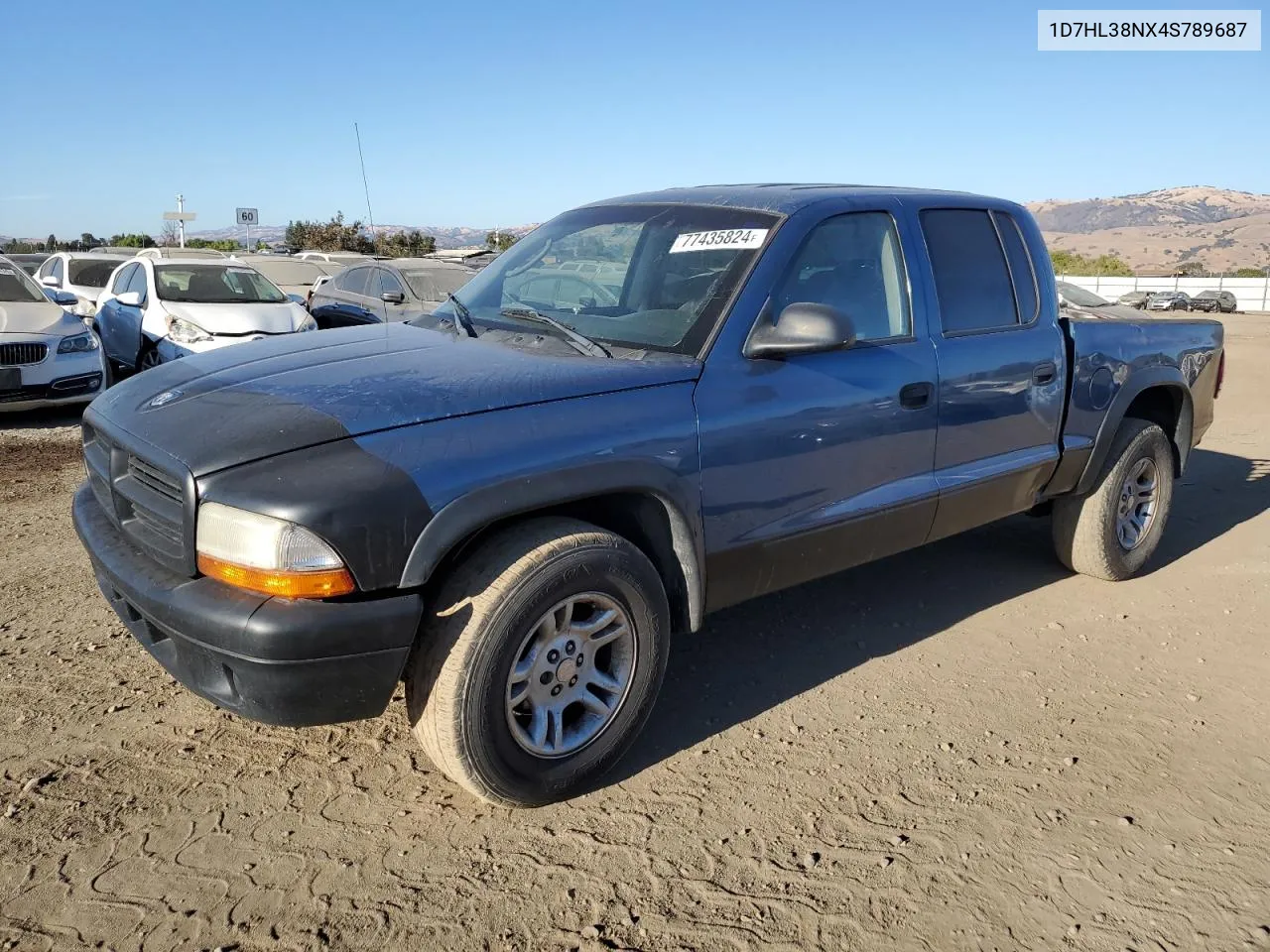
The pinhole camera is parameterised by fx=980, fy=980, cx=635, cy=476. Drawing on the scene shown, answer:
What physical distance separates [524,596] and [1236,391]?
1280 centimetres

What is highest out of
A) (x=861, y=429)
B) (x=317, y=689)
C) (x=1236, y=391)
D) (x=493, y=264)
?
(x=493, y=264)

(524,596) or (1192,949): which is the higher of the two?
(524,596)

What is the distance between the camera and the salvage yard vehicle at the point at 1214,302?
41.0 meters

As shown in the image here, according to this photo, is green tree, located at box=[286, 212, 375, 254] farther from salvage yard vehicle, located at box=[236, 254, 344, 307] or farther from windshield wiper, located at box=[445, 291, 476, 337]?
windshield wiper, located at box=[445, 291, 476, 337]

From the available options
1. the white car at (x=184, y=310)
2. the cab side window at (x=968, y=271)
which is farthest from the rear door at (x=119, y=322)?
the cab side window at (x=968, y=271)

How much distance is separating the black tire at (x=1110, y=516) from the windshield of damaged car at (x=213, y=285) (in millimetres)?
9191

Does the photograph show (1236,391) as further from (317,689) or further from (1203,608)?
(317,689)

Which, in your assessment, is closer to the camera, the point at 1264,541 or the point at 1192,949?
the point at 1192,949

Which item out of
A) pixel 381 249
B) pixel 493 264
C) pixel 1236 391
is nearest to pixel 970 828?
pixel 493 264

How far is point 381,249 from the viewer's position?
39969 millimetres

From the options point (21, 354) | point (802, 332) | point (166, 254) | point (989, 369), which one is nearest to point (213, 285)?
point (21, 354)

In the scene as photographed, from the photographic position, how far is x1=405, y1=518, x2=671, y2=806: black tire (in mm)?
2689

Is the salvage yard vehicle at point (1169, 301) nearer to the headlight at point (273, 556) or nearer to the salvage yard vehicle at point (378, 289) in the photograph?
the salvage yard vehicle at point (378, 289)

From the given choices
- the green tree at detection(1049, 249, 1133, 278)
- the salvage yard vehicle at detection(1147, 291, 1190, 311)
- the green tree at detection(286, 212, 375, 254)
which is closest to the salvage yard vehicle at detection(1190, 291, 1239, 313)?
the salvage yard vehicle at detection(1147, 291, 1190, 311)
